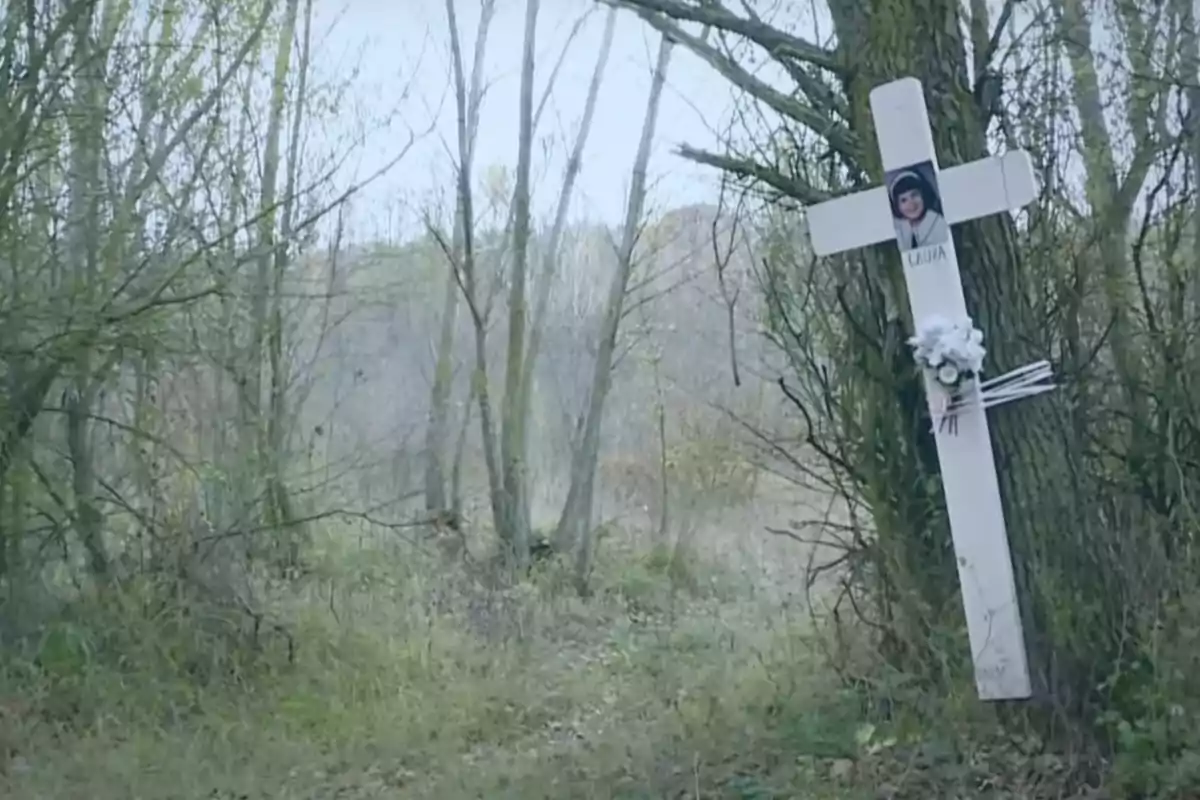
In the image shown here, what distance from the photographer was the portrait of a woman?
375cm

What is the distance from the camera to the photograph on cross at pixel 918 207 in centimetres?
374

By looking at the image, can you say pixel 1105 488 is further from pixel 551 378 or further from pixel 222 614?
pixel 551 378

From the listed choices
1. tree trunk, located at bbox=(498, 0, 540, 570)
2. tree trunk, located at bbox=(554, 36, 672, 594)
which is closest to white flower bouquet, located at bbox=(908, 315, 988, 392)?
tree trunk, located at bbox=(554, 36, 672, 594)

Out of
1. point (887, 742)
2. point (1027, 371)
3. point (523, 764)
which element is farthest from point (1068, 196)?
point (523, 764)

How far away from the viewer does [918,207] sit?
377 centimetres

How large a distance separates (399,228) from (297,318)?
1.24m

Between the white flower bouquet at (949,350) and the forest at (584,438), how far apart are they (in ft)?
0.62

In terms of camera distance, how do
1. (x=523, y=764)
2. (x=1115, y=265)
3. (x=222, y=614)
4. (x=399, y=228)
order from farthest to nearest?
(x=399, y=228) → (x=222, y=614) → (x=523, y=764) → (x=1115, y=265)

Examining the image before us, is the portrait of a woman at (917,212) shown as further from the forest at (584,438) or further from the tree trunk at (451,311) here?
the tree trunk at (451,311)

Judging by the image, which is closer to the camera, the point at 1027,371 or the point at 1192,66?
the point at 1027,371

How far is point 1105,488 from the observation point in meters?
3.98

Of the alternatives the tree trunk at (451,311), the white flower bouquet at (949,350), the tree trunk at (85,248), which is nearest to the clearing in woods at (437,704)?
the tree trunk at (85,248)

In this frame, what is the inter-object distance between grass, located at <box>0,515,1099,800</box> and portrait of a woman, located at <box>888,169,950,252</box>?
1465mm

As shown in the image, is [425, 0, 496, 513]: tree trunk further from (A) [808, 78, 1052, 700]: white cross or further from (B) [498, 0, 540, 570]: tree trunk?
(A) [808, 78, 1052, 700]: white cross
